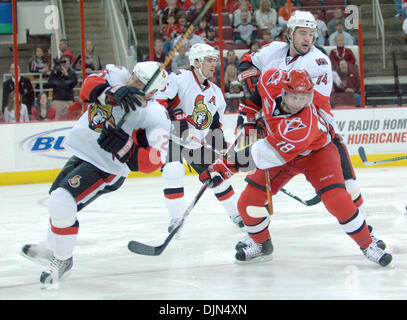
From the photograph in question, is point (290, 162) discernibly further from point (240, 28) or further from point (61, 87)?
point (240, 28)

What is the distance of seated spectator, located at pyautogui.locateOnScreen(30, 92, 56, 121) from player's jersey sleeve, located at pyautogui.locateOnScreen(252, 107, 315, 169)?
476 centimetres

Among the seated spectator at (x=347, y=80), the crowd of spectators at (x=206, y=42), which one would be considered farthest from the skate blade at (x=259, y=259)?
the seated spectator at (x=347, y=80)

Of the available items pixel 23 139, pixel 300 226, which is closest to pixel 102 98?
pixel 300 226

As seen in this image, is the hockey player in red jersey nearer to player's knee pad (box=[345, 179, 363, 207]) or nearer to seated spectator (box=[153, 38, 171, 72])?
player's knee pad (box=[345, 179, 363, 207])

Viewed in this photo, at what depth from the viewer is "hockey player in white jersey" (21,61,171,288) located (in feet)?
9.08

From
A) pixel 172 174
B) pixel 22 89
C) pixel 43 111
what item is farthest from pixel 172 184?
pixel 22 89

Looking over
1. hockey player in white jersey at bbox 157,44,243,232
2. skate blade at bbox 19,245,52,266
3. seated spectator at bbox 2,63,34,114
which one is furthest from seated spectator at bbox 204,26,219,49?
skate blade at bbox 19,245,52,266

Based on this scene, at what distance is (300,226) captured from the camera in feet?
13.8

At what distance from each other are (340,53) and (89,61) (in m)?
3.01

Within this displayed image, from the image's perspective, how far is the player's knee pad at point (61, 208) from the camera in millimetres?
2758

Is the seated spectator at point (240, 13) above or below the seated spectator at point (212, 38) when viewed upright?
above

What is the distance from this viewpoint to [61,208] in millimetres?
2758

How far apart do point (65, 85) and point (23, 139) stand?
782 millimetres

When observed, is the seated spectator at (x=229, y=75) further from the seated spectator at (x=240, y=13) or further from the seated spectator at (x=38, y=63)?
the seated spectator at (x=38, y=63)
